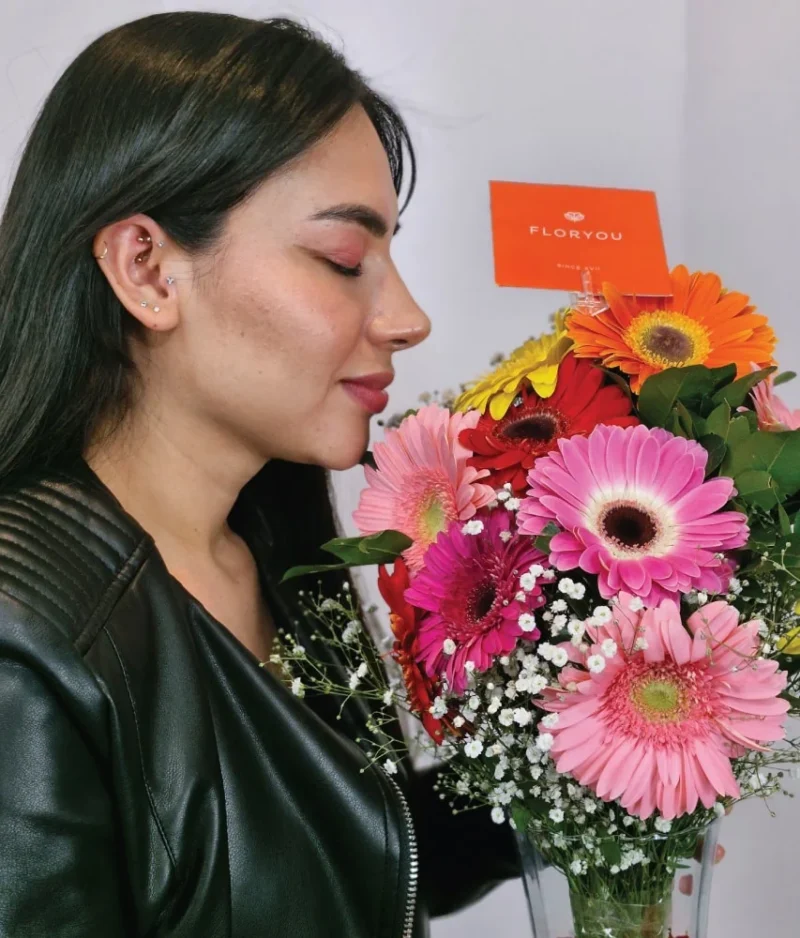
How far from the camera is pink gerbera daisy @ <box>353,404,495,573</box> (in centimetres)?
76

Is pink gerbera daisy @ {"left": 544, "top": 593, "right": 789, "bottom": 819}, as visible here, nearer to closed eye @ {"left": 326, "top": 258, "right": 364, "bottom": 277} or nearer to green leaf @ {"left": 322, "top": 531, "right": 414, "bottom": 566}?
green leaf @ {"left": 322, "top": 531, "right": 414, "bottom": 566}

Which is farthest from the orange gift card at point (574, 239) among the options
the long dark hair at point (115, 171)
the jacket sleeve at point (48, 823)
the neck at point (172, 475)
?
the jacket sleeve at point (48, 823)

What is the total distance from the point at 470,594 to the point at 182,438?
424mm

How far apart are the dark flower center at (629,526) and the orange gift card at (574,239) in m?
0.24

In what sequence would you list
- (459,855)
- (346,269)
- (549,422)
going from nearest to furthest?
1. (549,422)
2. (346,269)
3. (459,855)

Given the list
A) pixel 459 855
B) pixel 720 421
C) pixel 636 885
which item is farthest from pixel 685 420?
pixel 459 855

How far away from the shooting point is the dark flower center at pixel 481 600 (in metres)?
0.69

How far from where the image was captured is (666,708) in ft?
2.09

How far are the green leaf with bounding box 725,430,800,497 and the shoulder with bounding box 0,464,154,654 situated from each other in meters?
0.52

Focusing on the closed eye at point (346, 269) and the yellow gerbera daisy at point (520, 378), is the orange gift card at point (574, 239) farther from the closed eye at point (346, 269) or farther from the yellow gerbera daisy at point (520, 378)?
the closed eye at point (346, 269)

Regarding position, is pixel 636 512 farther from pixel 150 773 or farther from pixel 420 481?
pixel 150 773

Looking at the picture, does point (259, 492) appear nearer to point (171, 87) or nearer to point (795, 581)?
point (171, 87)

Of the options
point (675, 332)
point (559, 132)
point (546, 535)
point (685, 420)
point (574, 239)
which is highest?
point (559, 132)

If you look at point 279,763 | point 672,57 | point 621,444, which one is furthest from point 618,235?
point 672,57
